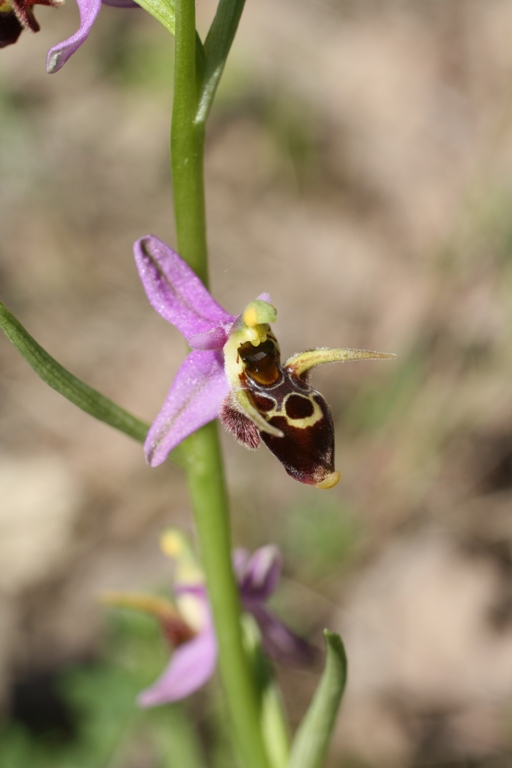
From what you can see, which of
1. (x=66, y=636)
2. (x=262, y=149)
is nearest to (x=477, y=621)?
(x=66, y=636)

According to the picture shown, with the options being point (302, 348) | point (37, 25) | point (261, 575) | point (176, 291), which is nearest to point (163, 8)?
point (37, 25)

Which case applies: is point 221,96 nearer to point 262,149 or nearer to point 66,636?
point 262,149

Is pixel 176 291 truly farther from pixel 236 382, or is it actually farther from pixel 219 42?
pixel 219 42

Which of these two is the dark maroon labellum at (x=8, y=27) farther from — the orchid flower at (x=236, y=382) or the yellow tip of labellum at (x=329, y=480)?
the yellow tip of labellum at (x=329, y=480)

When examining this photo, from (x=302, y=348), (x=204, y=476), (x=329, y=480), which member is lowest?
(x=302, y=348)

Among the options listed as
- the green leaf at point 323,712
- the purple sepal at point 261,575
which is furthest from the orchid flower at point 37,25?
the purple sepal at point 261,575
